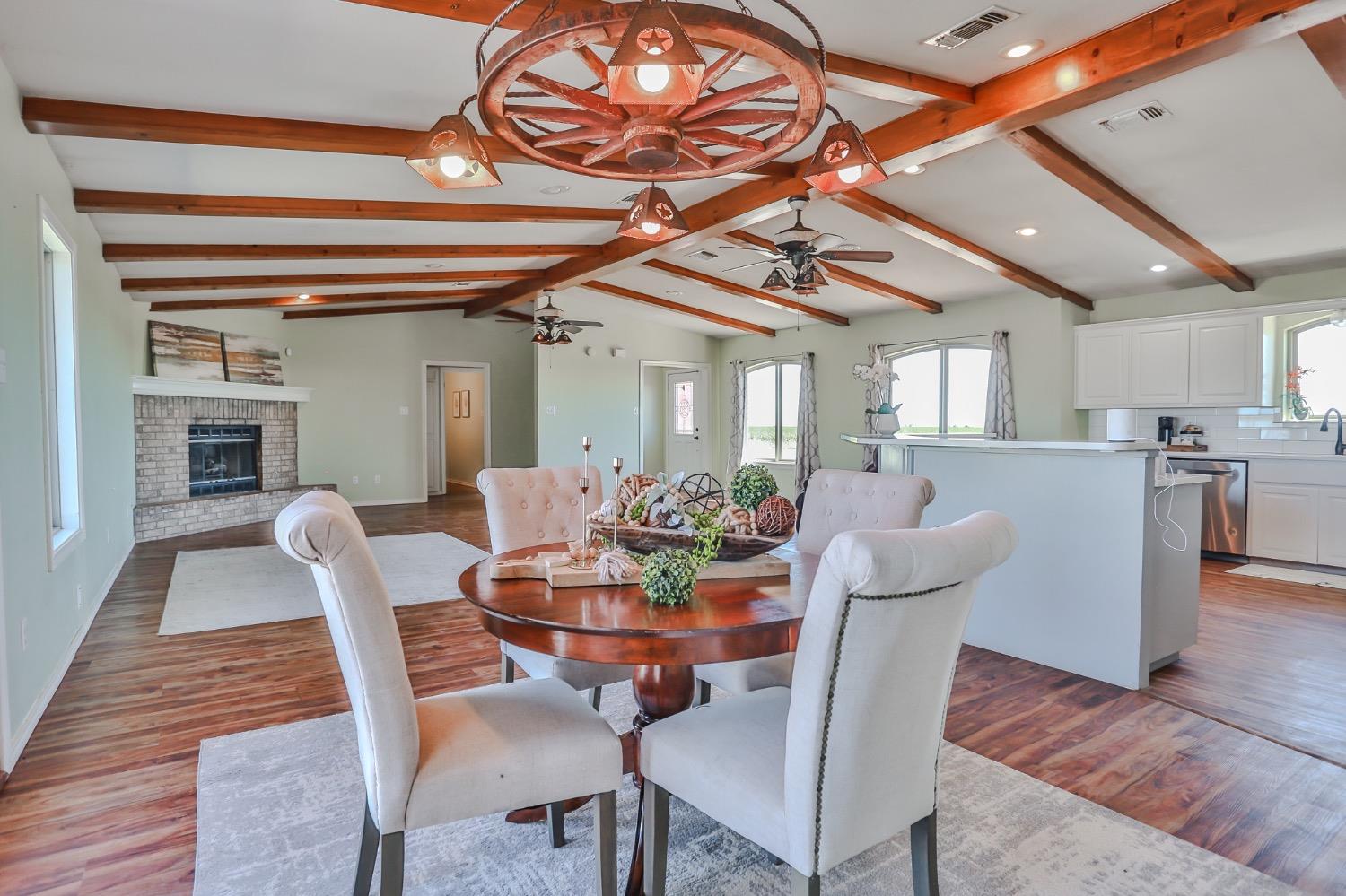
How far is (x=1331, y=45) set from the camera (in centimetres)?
296

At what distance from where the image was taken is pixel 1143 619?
308cm

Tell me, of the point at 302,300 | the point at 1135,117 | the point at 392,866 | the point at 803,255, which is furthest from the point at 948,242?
the point at 302,300

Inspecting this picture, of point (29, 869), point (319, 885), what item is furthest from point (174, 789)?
point (319, 885)

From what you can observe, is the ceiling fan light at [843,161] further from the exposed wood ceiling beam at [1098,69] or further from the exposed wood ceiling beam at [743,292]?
the exposed wood ceiling beam at [743,292]

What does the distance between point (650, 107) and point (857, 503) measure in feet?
5.23

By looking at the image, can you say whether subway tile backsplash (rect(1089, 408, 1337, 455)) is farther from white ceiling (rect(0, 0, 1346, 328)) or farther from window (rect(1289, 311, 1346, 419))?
white ceiling (rect(0, 0, 1346, 328))

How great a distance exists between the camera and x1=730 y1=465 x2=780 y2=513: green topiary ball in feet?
6.90

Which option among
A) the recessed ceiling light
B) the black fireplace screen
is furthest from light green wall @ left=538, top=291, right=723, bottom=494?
the recessed ceiling light

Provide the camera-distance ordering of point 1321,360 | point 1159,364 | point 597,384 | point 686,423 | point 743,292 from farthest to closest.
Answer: point 686,423, point 597,384, point 743,292, point 1159,364, point 1321,360

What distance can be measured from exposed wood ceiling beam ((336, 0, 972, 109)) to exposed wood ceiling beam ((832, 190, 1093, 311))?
3.13 ft

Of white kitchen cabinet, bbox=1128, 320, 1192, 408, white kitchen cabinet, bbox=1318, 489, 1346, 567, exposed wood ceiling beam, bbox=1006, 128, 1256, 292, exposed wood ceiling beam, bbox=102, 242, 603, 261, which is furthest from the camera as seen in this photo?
white kitchen cabinet, bbox=1128, 320, 1192, 408

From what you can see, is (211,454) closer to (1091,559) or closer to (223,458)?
(223,458)

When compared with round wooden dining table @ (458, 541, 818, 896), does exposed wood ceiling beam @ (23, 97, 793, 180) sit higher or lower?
higher

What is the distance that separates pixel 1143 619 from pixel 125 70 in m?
4.63
